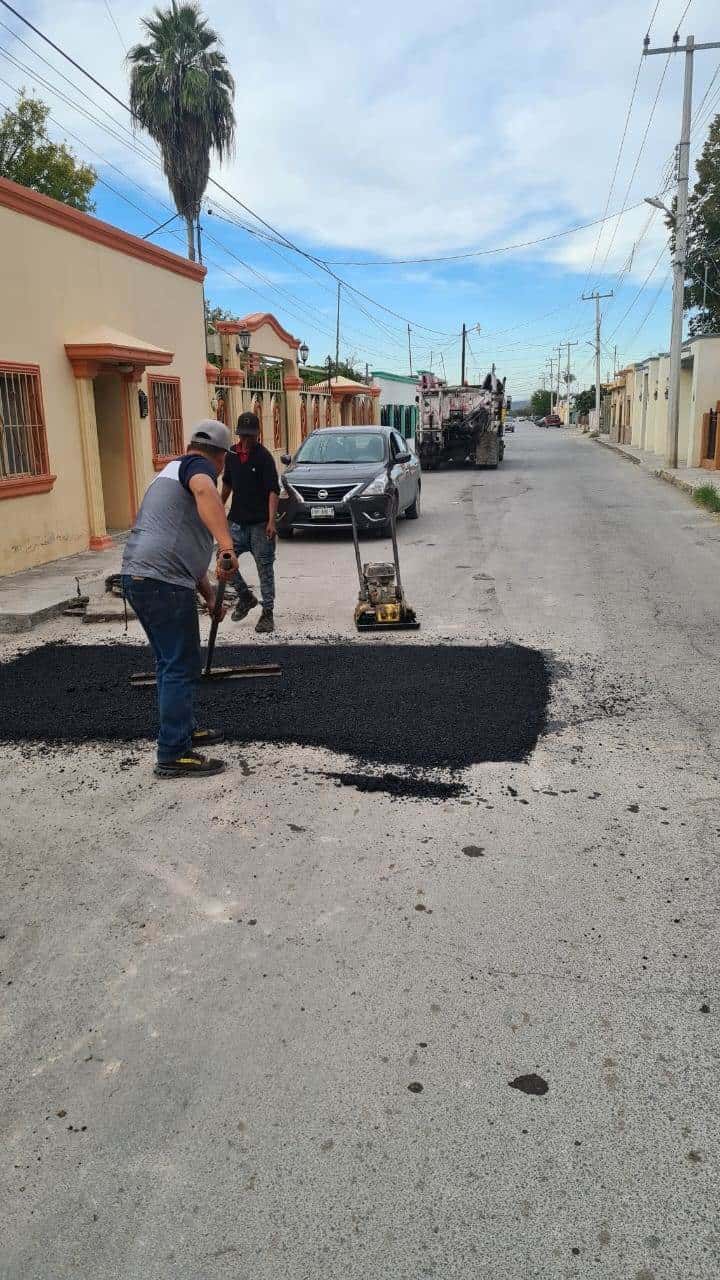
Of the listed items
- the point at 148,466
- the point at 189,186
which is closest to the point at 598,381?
the point at 189,186

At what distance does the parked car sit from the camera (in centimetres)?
1245

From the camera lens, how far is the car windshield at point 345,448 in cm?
1351

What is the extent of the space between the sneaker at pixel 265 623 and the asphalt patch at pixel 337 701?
0.51 meters

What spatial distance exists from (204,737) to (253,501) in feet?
9.72

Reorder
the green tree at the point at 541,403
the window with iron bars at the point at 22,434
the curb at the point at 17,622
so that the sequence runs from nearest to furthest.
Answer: the curb at the point at 17,622 < the window with iron bars at the point at 22,434 < the green tree at the point at 541,403

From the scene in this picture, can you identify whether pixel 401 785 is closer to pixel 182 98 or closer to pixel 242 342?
pixel 242 342

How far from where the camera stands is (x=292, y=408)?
24.7 m

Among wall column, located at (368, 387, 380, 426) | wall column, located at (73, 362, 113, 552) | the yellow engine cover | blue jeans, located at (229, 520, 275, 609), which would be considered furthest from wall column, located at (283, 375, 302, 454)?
the yellow engine cover

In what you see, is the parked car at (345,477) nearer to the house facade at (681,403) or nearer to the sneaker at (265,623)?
the sneaker at (265,623)

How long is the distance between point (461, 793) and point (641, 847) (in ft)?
2.98

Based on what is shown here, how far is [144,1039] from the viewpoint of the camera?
110 inches

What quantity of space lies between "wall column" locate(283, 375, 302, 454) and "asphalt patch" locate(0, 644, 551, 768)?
1830 centimetres

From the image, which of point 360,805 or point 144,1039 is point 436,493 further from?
point 144,1039

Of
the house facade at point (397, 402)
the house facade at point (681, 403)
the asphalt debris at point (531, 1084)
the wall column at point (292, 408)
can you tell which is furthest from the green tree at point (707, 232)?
the asphalt debris at point (531, 1084)
